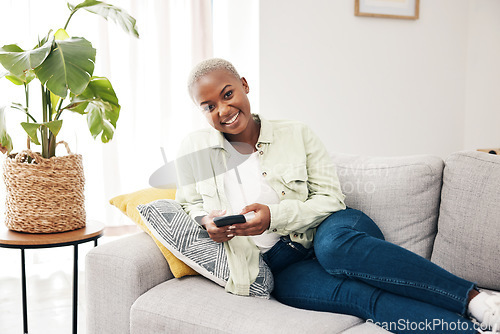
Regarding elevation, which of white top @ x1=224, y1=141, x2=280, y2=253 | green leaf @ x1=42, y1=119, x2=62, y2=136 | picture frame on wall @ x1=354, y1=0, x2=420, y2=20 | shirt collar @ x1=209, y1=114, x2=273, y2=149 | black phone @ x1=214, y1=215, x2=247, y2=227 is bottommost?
black phone @ x1=214, y1=215, x2=247, y2=227

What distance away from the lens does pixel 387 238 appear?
1629 mm

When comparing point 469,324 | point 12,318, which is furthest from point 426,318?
point 12,318

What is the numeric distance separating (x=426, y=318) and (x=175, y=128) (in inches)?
77.2

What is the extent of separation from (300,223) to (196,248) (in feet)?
1.06

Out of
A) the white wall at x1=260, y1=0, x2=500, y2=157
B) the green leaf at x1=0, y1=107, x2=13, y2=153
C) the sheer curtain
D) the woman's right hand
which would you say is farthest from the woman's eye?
the sheer curtain

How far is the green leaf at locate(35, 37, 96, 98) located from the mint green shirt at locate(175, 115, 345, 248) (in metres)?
0.39

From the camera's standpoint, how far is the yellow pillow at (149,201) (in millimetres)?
1502

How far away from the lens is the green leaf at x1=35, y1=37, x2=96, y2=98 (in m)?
1.50

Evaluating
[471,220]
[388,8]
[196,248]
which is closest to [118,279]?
[196,248]

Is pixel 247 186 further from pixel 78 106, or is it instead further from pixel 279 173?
pixel 78 106

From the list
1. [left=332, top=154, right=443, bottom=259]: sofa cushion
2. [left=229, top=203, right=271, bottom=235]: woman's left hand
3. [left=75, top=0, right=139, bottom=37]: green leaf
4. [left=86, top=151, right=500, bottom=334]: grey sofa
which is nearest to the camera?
[left=86, top=151, right=500, bottom=334]: grey sofa

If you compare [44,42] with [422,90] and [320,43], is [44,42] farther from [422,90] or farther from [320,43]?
[422,90]

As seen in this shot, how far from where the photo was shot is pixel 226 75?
1544mm

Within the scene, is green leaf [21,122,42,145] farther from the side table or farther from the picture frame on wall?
the picture frame on wall
